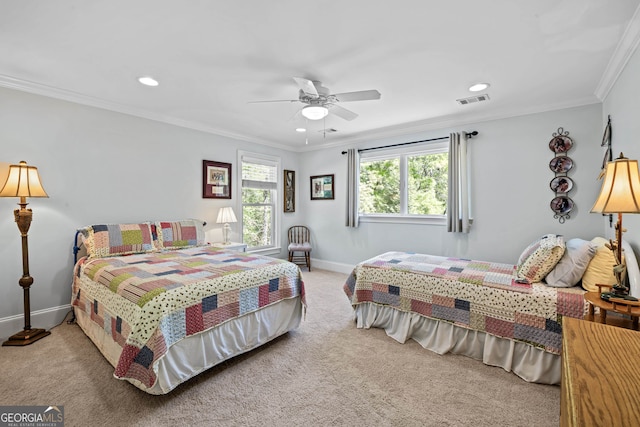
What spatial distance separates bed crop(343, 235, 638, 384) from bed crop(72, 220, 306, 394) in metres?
0.94

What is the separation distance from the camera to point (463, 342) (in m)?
2.44

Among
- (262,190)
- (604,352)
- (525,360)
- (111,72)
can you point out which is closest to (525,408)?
(525,360)

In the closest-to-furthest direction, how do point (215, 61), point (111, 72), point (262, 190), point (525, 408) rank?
point (525, 408), point (215, 61), point (111, 72), point (262, 190)

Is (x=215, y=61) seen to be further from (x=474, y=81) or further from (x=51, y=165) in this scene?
(x=474, y=81)

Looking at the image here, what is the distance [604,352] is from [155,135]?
14.9ft

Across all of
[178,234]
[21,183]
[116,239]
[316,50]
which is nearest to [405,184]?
[316,50]

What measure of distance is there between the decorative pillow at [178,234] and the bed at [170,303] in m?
0.16

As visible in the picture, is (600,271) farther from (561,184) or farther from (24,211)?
(24,211)

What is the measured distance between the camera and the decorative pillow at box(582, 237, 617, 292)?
2065mm

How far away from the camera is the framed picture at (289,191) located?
572 centimetres

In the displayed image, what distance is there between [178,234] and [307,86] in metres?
2.51

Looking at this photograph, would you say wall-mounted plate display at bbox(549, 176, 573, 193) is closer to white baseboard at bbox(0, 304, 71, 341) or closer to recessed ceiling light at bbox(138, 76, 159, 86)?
recessed ceiling light at bbox(138, 76, 159, 86)

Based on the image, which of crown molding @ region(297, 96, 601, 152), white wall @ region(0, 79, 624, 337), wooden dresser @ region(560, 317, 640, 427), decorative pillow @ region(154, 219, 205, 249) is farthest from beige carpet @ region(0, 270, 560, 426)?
crown molding @ region(297, 96, 601, 152)

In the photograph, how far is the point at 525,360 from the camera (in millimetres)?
2150
